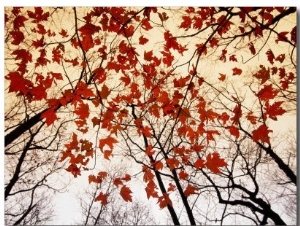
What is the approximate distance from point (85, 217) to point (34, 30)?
90 centimetres

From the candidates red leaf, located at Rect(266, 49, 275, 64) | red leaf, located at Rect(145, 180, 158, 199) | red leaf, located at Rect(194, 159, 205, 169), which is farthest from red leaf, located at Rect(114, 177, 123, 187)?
red leaf, located at Rect(266, 49, 275, 64)

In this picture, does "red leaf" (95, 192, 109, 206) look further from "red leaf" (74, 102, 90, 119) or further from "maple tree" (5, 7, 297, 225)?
"red leaf" (74, 102, 90, 119)

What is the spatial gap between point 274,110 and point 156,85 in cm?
57

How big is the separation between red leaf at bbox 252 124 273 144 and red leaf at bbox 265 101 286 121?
0.06 metres

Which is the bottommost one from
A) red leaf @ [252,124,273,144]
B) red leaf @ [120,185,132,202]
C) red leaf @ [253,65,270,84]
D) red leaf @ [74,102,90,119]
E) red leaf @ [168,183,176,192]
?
red leaf @ [120,185,132,202]

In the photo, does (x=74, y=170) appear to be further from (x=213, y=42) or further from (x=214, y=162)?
(x=213, y=42)

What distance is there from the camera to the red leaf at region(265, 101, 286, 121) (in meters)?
1.44

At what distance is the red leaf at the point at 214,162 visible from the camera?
56.3 inches

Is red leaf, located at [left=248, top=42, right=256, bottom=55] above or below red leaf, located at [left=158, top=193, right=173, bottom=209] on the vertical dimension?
above

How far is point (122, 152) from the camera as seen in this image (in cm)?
142

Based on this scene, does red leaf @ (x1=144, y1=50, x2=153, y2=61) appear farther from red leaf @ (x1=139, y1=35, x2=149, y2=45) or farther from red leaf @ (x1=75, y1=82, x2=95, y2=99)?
red leaf @ (x1=75, y1=82, x2=95, y2=99)

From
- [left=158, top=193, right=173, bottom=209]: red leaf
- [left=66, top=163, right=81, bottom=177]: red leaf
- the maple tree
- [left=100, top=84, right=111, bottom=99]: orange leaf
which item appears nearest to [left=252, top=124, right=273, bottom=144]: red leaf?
the maple tree

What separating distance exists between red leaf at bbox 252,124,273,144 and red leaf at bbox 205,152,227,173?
188 mm

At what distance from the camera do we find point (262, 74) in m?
1.45
